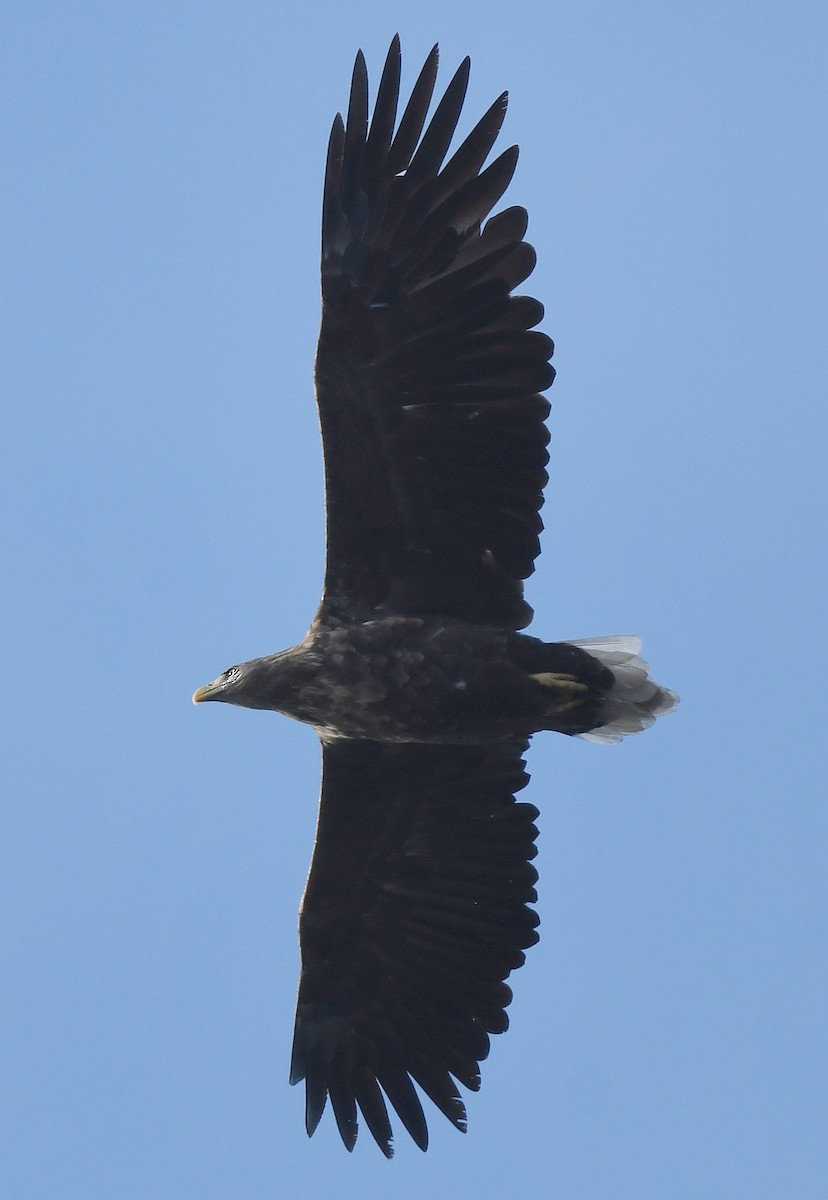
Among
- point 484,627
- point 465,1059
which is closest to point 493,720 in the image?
point 484,627

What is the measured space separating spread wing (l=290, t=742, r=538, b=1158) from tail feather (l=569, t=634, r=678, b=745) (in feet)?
2.03

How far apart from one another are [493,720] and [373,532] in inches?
51.9

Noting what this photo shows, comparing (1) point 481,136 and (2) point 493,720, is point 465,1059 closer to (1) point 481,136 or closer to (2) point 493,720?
(2) point 493,720

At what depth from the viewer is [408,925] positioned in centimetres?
1184

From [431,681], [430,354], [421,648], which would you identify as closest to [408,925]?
[431,681]

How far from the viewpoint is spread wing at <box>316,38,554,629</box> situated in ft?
34.7

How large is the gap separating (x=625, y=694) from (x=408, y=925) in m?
2.09

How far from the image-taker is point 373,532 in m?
11.1

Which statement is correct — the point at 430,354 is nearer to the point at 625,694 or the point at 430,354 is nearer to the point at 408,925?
the point at 625,694

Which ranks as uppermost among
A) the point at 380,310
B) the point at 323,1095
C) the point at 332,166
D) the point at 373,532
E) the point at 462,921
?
the point at 332,166

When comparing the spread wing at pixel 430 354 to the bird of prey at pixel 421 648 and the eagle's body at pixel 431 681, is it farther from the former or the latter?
the eagle's body at pixel 431 681

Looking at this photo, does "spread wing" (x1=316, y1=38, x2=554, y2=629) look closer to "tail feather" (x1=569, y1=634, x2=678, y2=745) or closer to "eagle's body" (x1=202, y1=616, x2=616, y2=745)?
"eagle's body" (x1=202, y1=616, x2=616, y2=745)

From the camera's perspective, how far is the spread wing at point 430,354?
1056cm

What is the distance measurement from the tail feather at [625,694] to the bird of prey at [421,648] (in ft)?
0.05
